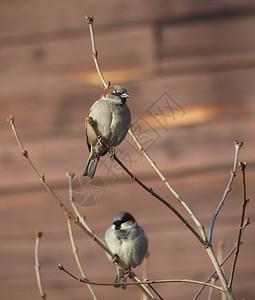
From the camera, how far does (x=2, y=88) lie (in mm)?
3350

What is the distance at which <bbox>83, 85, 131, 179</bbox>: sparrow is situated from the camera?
2176mm

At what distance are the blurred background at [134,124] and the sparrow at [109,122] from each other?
2.57 feet

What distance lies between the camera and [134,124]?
3070 mm

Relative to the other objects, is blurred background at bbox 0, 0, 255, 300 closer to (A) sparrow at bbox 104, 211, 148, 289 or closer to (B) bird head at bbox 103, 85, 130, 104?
(A) sparrow at bbox 104, 211, 148, 289

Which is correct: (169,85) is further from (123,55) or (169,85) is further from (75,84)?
(75,84)

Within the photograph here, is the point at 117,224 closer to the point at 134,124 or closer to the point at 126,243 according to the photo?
the point at 126,243

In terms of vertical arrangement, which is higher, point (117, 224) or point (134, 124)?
point (134, 124)

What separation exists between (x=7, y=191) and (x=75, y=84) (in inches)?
26.5

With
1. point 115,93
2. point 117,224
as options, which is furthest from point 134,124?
point 115,93

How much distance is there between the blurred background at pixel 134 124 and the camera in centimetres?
310

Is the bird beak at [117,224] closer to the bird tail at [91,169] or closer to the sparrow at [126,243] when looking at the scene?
the sparrow at [126,243]

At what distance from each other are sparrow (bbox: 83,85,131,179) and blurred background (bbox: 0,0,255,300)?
784mm

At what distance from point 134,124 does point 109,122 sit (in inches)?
34.8

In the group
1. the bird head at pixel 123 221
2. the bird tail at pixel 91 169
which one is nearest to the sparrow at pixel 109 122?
the bird tail at pixel 91 169
